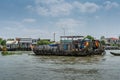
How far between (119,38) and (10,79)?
6938 inches

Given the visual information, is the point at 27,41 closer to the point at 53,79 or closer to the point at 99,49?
the point at 99,49

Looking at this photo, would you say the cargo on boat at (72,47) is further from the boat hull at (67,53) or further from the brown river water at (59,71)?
the brown river water at (59,71)

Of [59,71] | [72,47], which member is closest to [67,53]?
[72,47]

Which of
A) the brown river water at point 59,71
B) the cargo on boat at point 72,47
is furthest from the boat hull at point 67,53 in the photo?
the brown river water at point 59,71

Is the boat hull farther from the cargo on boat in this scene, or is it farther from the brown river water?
the brown river water

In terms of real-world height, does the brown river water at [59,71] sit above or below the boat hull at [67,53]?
below

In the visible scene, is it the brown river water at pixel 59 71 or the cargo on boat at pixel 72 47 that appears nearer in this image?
Result: the brown river water at pixel 59 71

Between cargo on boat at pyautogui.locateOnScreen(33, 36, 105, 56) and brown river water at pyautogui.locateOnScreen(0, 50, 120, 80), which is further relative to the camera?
cargo on boat at pyautogui.locateOnScreen(33, 36, 105, 56)

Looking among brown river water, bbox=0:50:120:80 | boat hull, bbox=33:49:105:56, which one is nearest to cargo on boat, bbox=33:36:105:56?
boat hull, bbox=33:49:105:56

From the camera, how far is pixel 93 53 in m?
58.5

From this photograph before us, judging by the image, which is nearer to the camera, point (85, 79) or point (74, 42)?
point (85, 79)

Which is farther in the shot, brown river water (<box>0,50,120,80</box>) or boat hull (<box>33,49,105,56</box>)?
boat hull (<box>33,49,105,56</box>)

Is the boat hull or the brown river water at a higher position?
the boat hull

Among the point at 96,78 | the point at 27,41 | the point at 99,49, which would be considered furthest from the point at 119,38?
the point at 96,78
